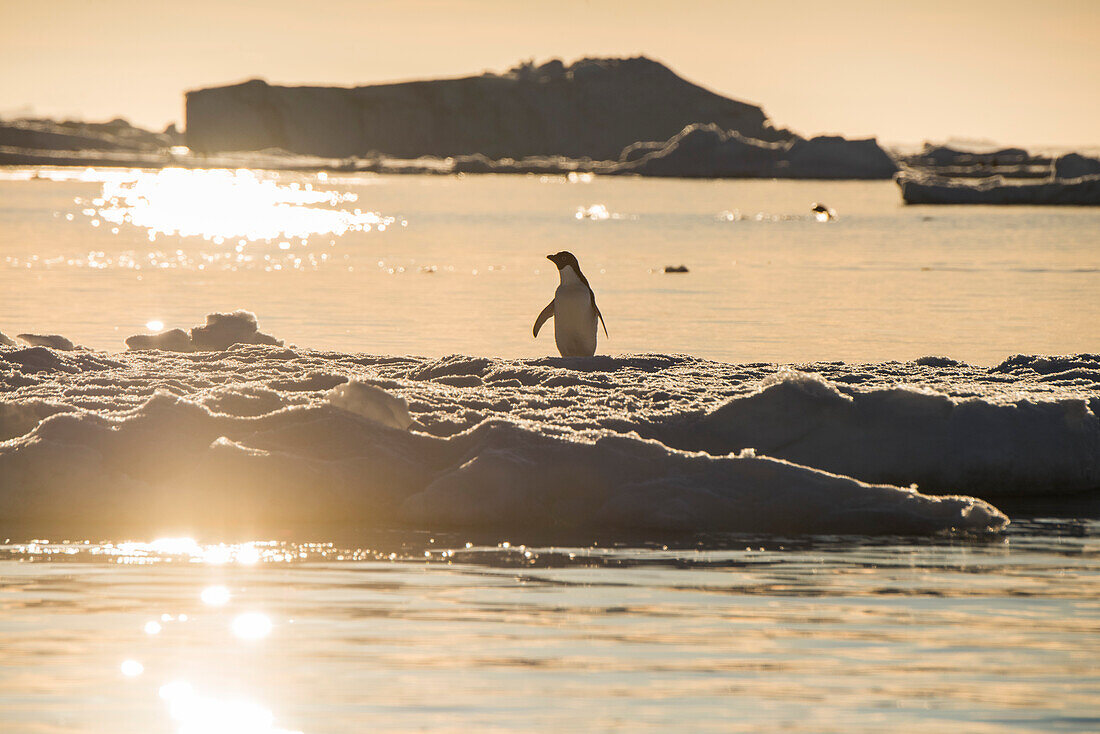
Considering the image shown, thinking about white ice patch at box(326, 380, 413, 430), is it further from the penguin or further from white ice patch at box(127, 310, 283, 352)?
white ice patch at box(127, 310, 283, 352)

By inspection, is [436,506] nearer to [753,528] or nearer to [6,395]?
[753,528]

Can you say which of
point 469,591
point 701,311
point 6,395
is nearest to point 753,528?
point 469,591

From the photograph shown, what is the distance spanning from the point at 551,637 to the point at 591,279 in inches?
1151

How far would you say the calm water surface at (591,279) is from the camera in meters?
21.6

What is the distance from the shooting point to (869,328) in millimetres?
23422

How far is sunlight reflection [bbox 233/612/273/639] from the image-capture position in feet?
21.4

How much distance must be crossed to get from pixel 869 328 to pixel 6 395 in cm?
1520

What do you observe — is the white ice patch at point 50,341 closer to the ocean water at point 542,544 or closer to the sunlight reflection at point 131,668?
the ocean water at point 542,544

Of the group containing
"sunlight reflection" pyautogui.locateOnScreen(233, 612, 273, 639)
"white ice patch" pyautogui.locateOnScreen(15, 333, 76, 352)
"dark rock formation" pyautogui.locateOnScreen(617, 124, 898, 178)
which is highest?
"dark rock formation" pyautogui.locateOnScreen(617, 124, 898, 178)

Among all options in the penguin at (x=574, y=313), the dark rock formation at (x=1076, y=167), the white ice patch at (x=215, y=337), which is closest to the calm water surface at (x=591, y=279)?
the penguin at (x=574, y=313)

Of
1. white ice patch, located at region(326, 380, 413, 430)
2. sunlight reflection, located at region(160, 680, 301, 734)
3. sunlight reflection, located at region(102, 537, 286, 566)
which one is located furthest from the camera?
white ice patch, located at region(326, 380, 413, 430)

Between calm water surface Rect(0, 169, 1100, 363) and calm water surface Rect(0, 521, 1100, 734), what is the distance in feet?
34.6

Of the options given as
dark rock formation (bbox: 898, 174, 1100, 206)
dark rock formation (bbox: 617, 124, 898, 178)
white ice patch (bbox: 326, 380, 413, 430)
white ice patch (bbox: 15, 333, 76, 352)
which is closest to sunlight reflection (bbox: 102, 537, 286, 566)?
white ice patch (bbox: 326, 380, 413, 430)

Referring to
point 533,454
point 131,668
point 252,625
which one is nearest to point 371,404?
point 533,454
